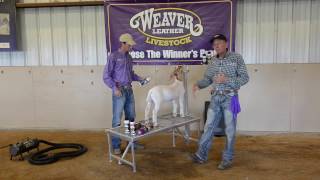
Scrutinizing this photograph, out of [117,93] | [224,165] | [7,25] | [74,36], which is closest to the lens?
[224,165]

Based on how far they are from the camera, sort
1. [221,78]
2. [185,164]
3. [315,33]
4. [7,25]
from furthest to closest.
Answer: [7,25] → [315,33] → [185,164] → [221,78]

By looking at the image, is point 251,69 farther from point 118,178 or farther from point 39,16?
point 39,16

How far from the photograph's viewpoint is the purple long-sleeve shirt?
13.0 feet

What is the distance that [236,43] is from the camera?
4965mm

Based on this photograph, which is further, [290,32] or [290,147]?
[290,32]

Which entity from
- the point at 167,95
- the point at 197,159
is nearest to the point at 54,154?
the point at 167,95

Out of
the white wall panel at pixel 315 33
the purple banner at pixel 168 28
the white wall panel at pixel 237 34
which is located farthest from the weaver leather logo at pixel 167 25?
the white wall panel at pixel 315 33

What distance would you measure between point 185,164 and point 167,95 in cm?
84

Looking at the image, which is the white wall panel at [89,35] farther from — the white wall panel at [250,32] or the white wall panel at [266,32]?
the white wall panel at [266,32]

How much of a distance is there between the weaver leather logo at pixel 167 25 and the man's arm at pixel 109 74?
120 cm

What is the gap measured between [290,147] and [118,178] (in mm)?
2341

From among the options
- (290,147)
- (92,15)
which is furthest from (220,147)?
(92,15)

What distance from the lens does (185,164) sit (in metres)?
3.82

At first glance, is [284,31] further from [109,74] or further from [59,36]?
[59,36]
